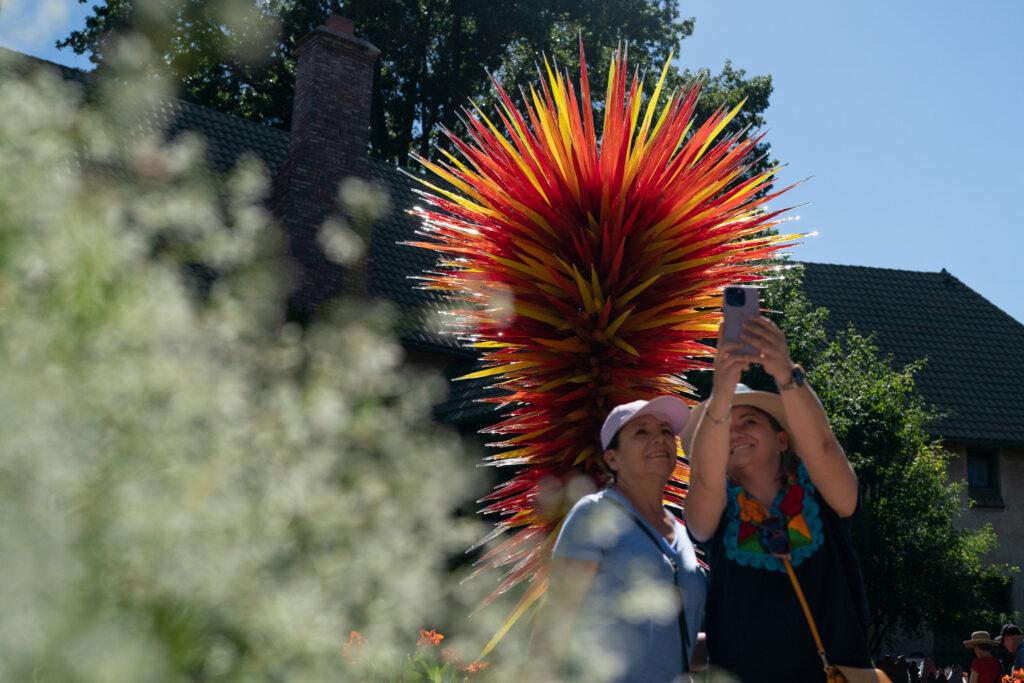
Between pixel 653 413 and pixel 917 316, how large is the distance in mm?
24252

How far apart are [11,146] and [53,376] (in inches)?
4.8

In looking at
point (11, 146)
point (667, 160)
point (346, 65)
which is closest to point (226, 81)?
point (346, 65)

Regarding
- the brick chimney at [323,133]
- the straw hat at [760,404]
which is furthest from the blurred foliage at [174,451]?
the brick chimney at [323,133]

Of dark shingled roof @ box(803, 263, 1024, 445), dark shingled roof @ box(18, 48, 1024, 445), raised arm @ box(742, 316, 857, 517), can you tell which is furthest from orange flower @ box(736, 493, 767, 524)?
dark shingled roof @ box(803, 263, 1024, 445)

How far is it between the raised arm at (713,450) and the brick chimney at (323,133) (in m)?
12.0

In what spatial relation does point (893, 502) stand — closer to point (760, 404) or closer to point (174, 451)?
point (760, 404)

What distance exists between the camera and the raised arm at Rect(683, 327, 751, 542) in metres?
2.42

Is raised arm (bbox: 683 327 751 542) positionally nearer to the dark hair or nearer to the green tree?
the dark hair

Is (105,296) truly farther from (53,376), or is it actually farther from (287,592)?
(287,592)

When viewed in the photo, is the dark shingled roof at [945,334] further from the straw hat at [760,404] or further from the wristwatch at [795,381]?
the wristwatch at [795,381]

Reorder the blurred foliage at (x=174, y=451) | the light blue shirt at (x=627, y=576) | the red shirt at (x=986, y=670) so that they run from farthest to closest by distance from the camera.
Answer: the red shirt at (x=986, y=670)
the light blue shirt at (x=627, y=576)
the blurred foliage at (x=174, y=451)

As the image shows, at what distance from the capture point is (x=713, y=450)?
8.29ft

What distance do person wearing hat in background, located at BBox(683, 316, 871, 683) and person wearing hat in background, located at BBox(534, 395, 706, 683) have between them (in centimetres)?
9

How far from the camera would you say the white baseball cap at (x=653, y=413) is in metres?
2.80
